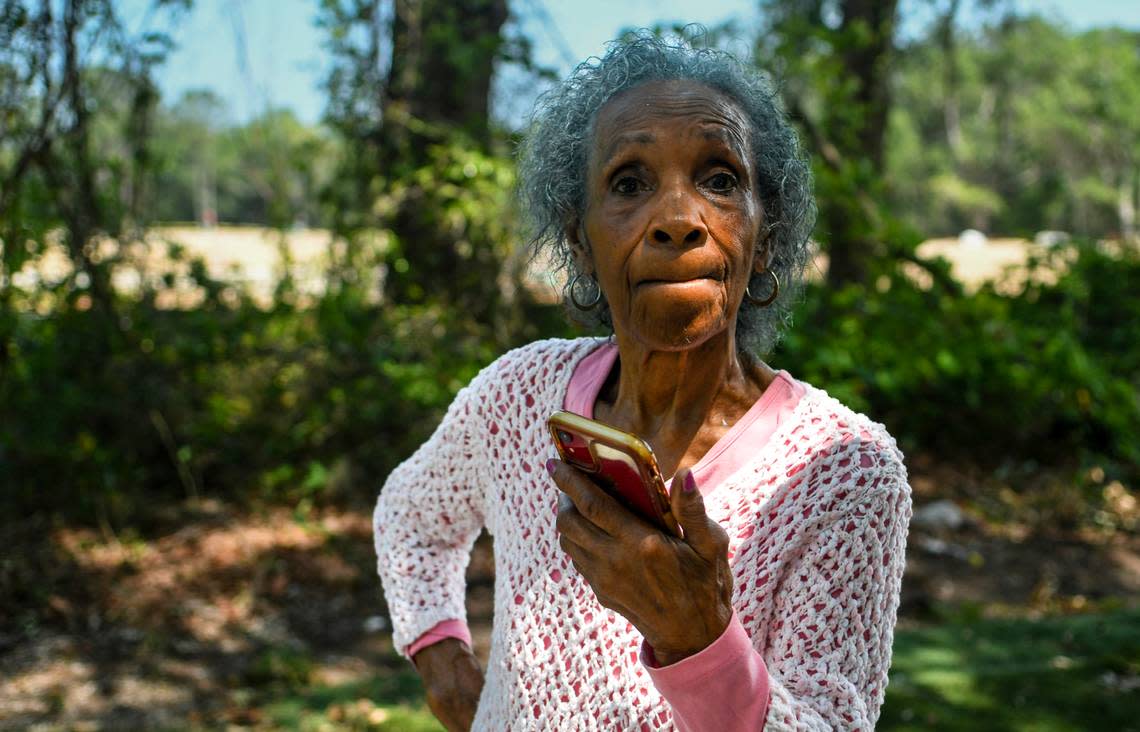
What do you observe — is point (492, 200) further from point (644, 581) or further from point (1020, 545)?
point (644, 581)

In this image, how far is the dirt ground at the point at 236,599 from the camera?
4.19 meters

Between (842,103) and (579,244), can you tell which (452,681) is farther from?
(842,103)

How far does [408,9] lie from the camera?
221 inches

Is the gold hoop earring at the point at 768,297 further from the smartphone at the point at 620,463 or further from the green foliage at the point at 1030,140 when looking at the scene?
the green foliage at the point at 1030,140

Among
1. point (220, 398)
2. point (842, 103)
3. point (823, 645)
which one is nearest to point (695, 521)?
point (823, 645)

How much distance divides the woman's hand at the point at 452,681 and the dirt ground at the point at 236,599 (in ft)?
7.49

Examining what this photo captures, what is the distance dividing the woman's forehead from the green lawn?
2913 millimetres

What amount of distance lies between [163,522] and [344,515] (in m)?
0.97

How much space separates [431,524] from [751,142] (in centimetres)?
98

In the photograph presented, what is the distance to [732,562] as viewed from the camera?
1.46 meters

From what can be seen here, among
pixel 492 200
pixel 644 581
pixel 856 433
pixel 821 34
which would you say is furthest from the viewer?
pixel 821 34

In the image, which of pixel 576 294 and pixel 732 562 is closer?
pixel 732 562

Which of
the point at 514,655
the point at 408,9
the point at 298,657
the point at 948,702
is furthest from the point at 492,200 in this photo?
the point at 514,655

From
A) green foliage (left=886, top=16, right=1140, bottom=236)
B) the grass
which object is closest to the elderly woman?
the grass
